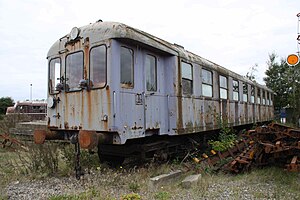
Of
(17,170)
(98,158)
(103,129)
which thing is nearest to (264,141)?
(103,129)

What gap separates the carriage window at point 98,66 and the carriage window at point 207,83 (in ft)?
13.2

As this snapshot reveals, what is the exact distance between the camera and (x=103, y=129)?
561 centimetres

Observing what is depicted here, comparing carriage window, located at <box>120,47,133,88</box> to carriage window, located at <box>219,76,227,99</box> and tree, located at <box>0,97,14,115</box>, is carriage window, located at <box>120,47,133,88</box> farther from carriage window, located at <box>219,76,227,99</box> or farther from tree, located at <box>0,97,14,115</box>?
tree, located at <box>0,97,14,115</box>

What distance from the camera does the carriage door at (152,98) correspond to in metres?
6.44

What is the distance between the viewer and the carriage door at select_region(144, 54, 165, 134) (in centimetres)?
644

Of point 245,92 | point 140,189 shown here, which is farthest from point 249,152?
point 245,92

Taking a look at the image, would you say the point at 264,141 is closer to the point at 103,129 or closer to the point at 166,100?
the point at 166,100

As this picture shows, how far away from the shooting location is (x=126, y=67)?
596cm

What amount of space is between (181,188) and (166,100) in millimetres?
2456

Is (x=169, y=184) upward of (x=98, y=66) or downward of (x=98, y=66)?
downward

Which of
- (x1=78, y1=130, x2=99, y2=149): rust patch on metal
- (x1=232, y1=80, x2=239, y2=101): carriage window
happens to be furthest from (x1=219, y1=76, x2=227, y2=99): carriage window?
(x1=78, y1=130, x2=99, y2=149): rust patch on metal

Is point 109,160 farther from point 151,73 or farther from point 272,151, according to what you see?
point 272,151

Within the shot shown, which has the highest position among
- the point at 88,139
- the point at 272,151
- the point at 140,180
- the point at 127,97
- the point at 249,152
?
the point at 127,97

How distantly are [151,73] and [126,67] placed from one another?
3.19 feet
